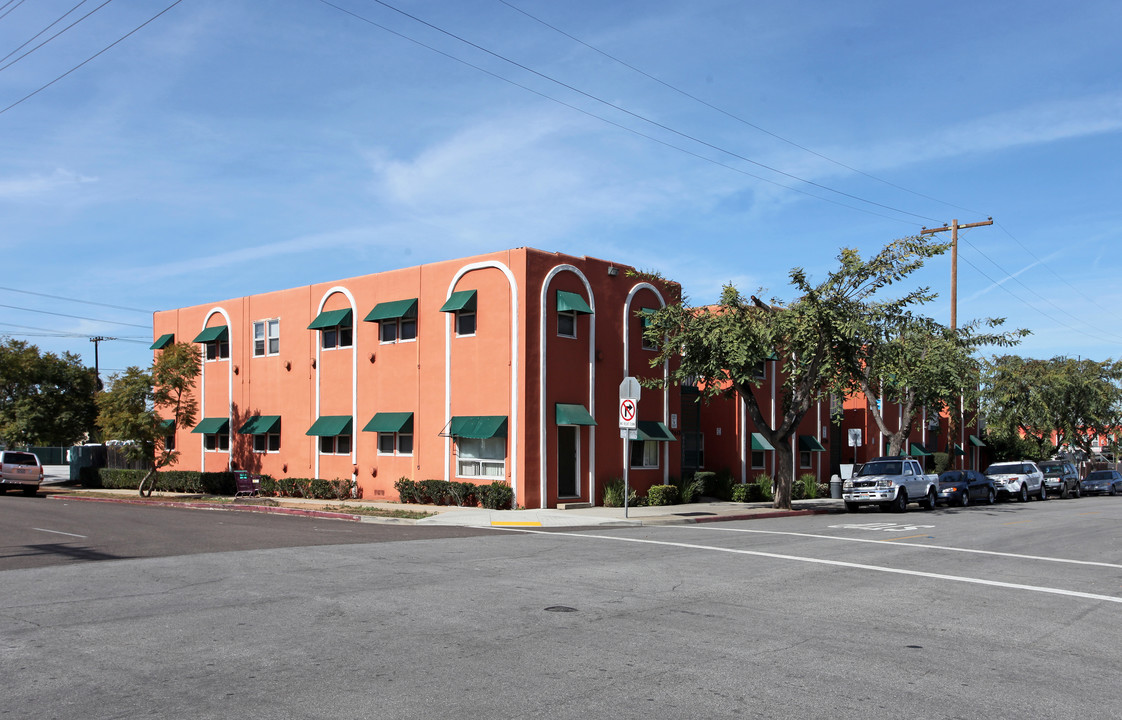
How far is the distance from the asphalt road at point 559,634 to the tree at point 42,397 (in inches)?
1434

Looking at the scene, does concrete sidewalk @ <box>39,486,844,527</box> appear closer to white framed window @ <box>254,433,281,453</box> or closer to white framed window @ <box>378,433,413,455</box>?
white framed window @ <box>378,433,413,455</box>

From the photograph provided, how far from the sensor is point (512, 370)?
25328 millimetres

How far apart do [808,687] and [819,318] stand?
19.3m

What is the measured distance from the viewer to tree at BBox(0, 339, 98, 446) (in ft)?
146

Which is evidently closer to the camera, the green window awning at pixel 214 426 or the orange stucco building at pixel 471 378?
the orange stucco building at pixel 471 378

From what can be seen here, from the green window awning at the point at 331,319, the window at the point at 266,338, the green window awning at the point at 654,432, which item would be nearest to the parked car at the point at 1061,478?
the green window awning at the point at 654,432

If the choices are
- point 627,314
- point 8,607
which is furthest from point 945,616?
point 627,314

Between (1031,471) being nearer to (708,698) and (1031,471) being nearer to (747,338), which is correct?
(747,338)

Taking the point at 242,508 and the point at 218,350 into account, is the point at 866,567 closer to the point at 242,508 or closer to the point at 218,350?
the point at 242,508

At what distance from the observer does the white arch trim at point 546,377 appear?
25.2 m

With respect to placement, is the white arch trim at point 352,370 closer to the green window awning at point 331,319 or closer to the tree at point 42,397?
the green window awning at point 331,319

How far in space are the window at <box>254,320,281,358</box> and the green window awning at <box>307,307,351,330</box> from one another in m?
3.31

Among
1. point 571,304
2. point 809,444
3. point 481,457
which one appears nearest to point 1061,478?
point 809,444

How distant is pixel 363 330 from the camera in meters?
30.5
